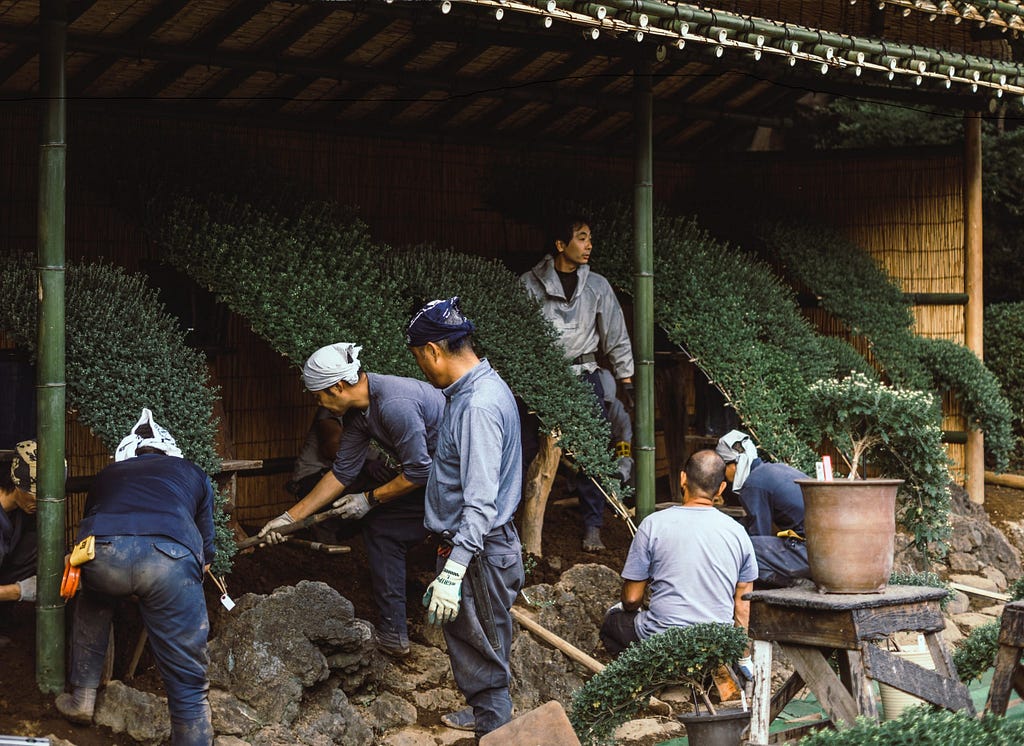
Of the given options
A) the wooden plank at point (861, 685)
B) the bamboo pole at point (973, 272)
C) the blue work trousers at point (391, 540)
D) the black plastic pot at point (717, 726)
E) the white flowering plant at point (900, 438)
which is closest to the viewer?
the wooden plank at point (861, 685)

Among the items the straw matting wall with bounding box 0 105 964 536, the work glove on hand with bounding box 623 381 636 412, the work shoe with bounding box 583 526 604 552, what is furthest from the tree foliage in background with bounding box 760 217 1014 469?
the work shoe with bounding box 583 526 604 552

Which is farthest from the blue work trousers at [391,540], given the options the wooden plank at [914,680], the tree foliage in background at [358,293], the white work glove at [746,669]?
the wooden plank at [914,680]

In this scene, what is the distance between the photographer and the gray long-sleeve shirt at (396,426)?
270 inches

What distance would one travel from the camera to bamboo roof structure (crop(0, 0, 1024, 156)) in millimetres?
7441

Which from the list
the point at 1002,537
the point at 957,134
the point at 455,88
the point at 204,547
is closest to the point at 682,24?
the point at 455,88

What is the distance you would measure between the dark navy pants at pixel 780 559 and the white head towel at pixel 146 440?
3.36 m

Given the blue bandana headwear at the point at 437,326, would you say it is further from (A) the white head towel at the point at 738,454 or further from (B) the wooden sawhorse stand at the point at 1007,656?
(A) the white head towel at the point at 738,454

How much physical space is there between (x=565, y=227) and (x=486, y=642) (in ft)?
12.6

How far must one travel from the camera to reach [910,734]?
15.8ft

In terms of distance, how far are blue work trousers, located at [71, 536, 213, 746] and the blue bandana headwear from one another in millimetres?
1371

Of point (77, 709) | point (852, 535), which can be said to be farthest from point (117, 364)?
point (852, 535)

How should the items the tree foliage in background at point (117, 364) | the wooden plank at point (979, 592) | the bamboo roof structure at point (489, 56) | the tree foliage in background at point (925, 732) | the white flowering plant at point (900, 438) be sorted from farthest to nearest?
the wooden plank at point (979, 592) < the white flowering plant at point (900, 438) < the bamboo roof structure at point (489, 56) < the tree foliage in background at point (117, 364) < the tree foliage in background at point (925, 732)

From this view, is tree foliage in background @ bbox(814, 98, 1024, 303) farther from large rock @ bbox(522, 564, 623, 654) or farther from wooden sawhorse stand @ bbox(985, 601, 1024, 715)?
wooden sawhorse stand @ bbox(985, 601, 1024, 715)

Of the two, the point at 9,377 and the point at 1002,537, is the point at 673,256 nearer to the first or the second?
the point at 1002,537
